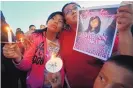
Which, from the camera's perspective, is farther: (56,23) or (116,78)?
(56,23)

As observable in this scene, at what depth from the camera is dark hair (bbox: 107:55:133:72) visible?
131 centimetres

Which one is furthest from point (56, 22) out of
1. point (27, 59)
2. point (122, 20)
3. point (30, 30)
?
point (122, 20)

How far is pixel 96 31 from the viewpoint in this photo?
4.59 feet

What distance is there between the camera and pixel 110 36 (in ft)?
4.47

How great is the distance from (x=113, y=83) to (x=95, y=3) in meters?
0.48

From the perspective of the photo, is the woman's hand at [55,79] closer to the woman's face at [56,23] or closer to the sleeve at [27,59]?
the sleeve at [27,59]

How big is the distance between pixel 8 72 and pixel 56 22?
0.44 metres

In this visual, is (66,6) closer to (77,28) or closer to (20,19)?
(77,28)

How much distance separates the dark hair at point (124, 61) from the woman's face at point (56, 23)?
1.18 feet

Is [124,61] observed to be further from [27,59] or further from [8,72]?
[8,72]

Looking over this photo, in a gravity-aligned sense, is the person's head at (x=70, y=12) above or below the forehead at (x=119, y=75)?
above

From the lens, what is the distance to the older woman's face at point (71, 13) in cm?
144

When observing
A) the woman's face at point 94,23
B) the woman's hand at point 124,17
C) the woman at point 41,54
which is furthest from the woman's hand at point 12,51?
the woman's hand at point 124,17

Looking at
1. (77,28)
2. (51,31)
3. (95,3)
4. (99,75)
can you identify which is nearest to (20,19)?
(51,31)
